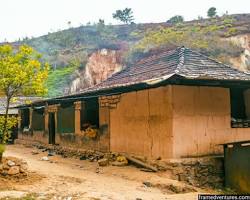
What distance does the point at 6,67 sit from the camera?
1026 centimetres

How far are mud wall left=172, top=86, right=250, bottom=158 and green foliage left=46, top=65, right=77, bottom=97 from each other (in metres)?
22.0

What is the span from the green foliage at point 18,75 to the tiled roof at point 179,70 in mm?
2260

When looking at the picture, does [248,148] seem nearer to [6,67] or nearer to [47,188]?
[47,188]

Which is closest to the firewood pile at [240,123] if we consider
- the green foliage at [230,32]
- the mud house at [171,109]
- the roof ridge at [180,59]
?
the mud house at [171,109]

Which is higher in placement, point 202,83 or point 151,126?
point 202,83

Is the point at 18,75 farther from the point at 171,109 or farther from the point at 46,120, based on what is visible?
the point at 46,120

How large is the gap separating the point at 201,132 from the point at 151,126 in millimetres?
1471

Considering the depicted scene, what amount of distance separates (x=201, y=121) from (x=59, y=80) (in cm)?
2498

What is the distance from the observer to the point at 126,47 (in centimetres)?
3691

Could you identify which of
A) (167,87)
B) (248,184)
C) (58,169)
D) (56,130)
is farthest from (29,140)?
(248,184)

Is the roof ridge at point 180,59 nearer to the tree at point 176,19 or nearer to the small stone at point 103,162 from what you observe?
the small stone at point 103,162

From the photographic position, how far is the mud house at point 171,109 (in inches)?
397

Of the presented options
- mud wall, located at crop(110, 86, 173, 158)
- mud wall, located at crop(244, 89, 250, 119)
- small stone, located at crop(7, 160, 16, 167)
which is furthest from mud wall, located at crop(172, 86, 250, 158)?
small stone, located at crop(7, 160, 16, 167)

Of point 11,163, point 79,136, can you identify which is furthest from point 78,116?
point 11,163
